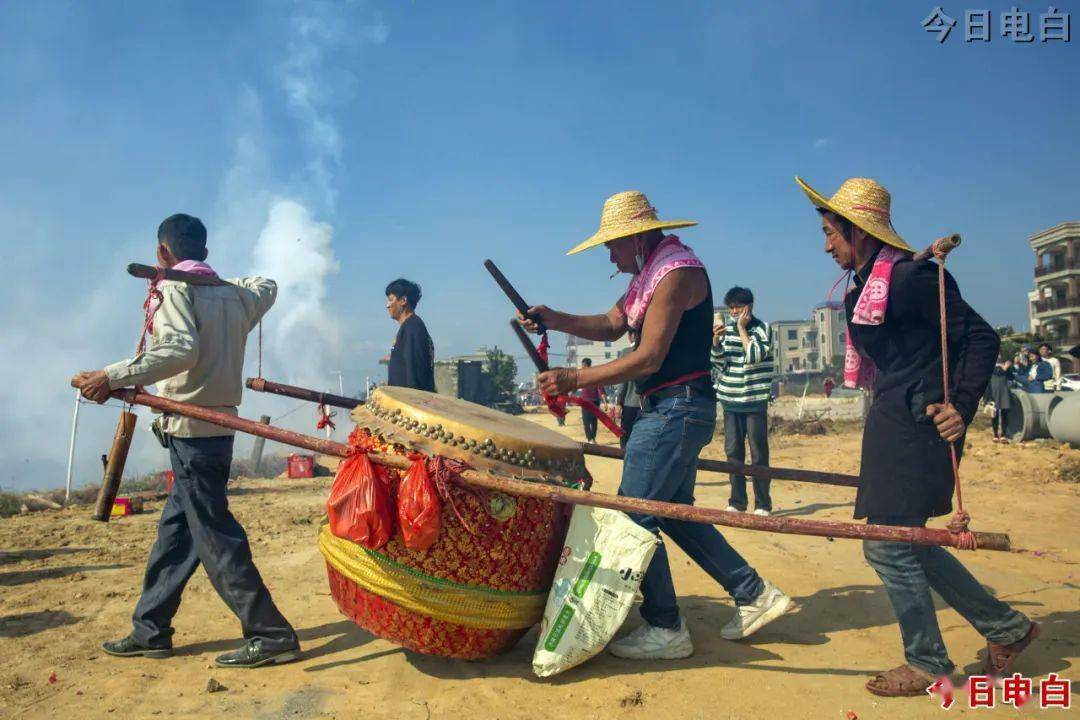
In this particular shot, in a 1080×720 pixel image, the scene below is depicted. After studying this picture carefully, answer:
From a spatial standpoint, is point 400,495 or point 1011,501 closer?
point 400,495

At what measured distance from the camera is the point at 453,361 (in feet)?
99.7

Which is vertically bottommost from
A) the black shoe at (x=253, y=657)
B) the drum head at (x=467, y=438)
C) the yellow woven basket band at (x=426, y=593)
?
the black shoe at (x=253, y=657)

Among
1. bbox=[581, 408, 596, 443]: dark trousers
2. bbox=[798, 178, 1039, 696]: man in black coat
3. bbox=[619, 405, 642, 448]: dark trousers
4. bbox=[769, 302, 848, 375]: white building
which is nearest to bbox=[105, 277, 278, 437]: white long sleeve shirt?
bbox=[619, 405, 642, 448]: dark trousers

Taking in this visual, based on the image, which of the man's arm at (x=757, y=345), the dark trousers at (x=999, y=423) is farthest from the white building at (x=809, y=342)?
Result: the man's arm at (x=757, y=345)

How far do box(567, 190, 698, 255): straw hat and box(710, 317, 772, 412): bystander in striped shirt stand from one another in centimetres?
346

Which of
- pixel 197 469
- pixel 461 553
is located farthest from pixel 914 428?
pixel 197 469

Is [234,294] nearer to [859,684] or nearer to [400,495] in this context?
[400,495]

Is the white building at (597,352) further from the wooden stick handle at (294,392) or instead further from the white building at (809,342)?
the wooden stick handle at (294,392)

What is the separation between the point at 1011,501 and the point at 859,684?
537 cm

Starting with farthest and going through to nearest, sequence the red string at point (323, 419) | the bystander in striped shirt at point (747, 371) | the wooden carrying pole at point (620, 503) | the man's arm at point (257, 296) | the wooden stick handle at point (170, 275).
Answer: the bystander in striped shirt at point (747, 371), the red string at point (323, 419), the man's arm at point (257, 296), the wooden stick handle at point (170, 275), the wooden carrying pole at point (620, 503)

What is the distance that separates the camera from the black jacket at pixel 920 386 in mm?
2932

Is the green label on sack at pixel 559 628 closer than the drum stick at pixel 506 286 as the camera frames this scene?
Yes

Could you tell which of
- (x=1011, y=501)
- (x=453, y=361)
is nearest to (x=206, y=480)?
(x=1011, y=501)

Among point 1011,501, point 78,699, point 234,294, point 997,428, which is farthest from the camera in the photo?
point 997,428
